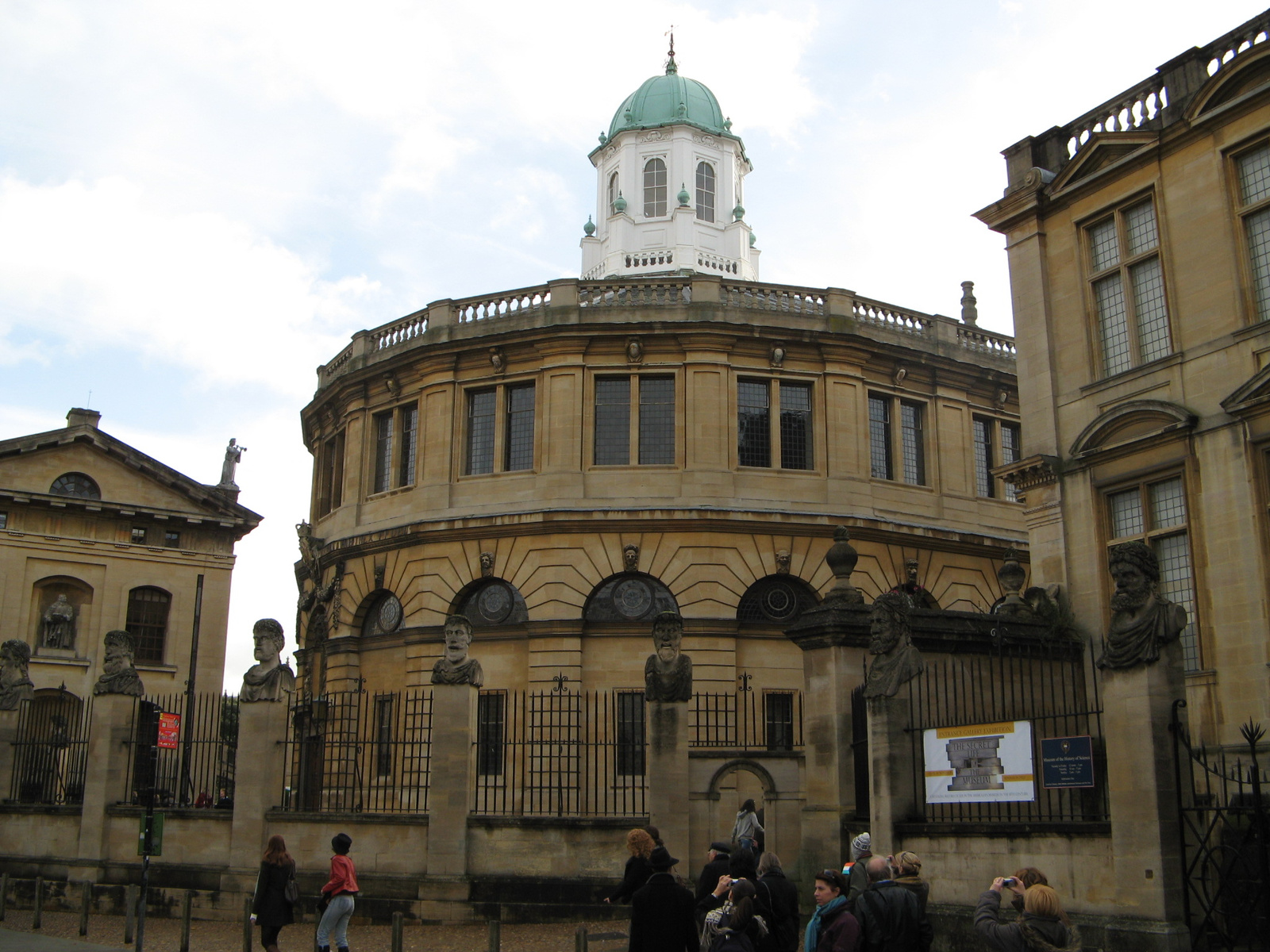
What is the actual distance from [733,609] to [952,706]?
42.6 ft

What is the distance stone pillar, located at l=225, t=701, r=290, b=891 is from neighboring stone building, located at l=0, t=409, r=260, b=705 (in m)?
23.3

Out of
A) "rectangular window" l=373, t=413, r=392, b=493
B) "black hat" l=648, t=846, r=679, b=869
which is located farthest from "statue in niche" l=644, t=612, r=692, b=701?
"rectangular window" l=373, t=413, r=392, b=493

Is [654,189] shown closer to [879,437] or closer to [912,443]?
[912,443]

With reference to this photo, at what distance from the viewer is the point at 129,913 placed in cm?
1920

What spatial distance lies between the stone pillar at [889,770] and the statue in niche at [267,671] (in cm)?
1044

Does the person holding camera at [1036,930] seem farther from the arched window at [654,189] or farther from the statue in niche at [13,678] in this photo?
the arched window at [654,189]

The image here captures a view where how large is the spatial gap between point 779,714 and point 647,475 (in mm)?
6756

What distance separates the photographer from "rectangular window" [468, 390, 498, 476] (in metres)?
32.6

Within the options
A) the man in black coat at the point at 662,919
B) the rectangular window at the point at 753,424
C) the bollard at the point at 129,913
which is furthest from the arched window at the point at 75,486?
the man in black coat at the point at 662,919

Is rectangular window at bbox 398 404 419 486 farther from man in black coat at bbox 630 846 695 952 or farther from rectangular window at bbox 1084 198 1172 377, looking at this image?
man in black coat at bbox 630 846 695 952

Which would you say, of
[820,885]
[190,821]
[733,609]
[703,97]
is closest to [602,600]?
[733,609]

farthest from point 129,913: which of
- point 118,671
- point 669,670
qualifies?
point 669,670

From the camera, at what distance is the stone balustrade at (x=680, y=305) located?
32031 mm

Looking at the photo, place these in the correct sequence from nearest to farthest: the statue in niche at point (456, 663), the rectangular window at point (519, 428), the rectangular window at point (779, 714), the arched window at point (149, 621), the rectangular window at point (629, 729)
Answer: the statue in niche at point (456, 663)
the rectangular window at point (629, 729)
the rectangular window at point (779, 714)
the rectangular window at point (519, 428)
the arched window at point (149, 621)
